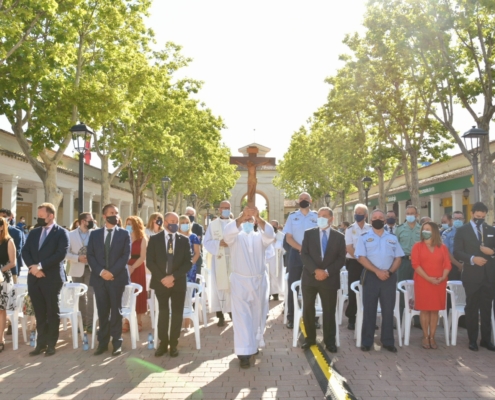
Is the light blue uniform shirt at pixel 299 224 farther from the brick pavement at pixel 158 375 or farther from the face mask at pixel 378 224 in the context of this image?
the brick pavement at pixel 158 375

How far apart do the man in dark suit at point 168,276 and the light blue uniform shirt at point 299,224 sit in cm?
282

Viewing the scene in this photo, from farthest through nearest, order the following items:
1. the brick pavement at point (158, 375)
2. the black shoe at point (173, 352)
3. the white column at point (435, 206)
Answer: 1. the white column at point (435, 206)
2. the black shoe at point (173, 352)
3. the brick pavement at point (158, 375)

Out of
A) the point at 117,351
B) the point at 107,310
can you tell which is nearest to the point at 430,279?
the point at 117,351

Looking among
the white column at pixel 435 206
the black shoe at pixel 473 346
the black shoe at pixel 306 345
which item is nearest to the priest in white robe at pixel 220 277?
the black shoe at pixel 306 345

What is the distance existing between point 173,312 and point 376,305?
298 cm

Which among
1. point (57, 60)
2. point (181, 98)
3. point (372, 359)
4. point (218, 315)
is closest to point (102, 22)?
point (57, 60)

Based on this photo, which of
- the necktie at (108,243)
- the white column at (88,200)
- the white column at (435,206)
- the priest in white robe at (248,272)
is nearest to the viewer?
the priest in white robe at (248,272)

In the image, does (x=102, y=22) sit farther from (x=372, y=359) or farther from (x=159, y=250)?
(x=372, y=359)

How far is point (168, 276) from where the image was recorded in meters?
7.78

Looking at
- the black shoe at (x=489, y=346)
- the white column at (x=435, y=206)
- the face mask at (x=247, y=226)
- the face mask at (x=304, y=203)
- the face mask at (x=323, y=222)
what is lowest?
the black shoe at (x=489, y=346)

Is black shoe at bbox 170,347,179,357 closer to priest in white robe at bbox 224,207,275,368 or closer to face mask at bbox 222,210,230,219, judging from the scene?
priest in white robe at bbox 224,207,275,368

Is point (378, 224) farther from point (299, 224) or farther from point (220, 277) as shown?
point (220, 277)

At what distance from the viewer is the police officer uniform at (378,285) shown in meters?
8.20

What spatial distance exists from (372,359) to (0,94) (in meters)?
14.6
